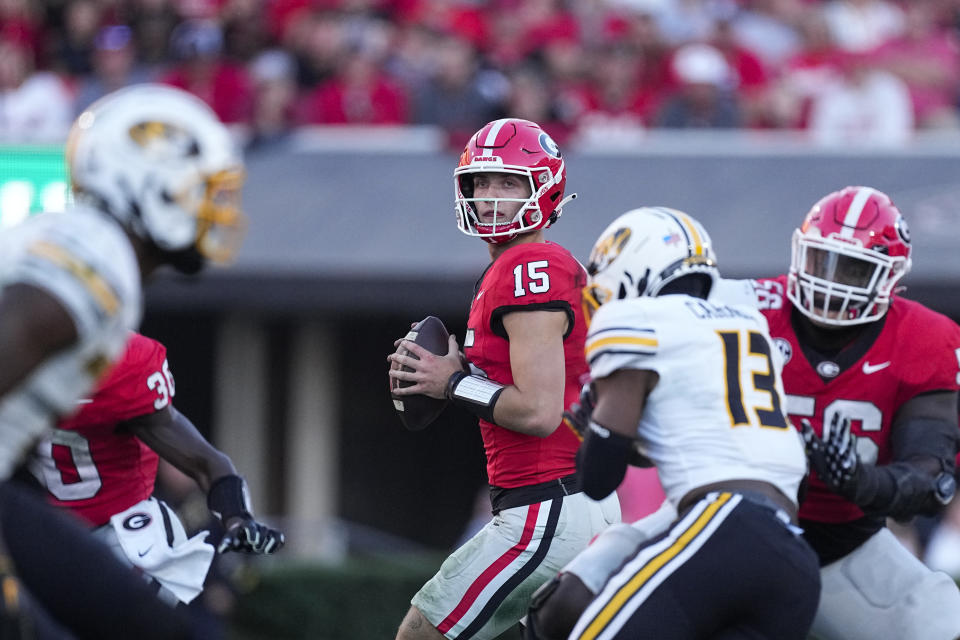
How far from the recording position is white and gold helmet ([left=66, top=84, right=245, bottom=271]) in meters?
3.66

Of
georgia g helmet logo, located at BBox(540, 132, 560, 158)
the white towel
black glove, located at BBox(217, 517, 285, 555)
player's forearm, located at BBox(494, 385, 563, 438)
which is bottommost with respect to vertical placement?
the white towel

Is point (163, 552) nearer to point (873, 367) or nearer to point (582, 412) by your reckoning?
point (582, 412)

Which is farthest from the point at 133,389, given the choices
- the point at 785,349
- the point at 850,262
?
the point at 850,262

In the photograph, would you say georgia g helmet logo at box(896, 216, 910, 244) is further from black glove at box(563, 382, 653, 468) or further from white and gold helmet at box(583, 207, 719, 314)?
black glove at box(563, 382, 653, 468)

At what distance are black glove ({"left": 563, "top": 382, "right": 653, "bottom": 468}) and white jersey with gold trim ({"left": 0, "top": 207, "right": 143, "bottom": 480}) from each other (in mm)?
1338

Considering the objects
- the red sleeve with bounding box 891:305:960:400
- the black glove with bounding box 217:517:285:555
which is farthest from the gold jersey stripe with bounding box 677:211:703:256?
the black glove with bounding box 217:517:285:555

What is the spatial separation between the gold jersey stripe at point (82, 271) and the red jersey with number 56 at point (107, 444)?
1139 millimetres

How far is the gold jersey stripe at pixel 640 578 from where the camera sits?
371 centimetres

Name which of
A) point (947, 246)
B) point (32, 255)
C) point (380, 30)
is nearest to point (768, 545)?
point (32, 255)

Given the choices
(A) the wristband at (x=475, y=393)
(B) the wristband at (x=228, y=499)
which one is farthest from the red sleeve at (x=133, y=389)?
(A) the wristband at (x=475, y=393)

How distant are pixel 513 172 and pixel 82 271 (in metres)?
1.75

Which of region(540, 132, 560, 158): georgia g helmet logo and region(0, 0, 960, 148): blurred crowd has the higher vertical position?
region(540, 132, 560, 158): georgia g helmet logo

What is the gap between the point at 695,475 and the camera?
386 cm

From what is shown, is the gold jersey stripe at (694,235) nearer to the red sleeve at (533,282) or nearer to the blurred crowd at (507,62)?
the red sleeve at (533,282)
